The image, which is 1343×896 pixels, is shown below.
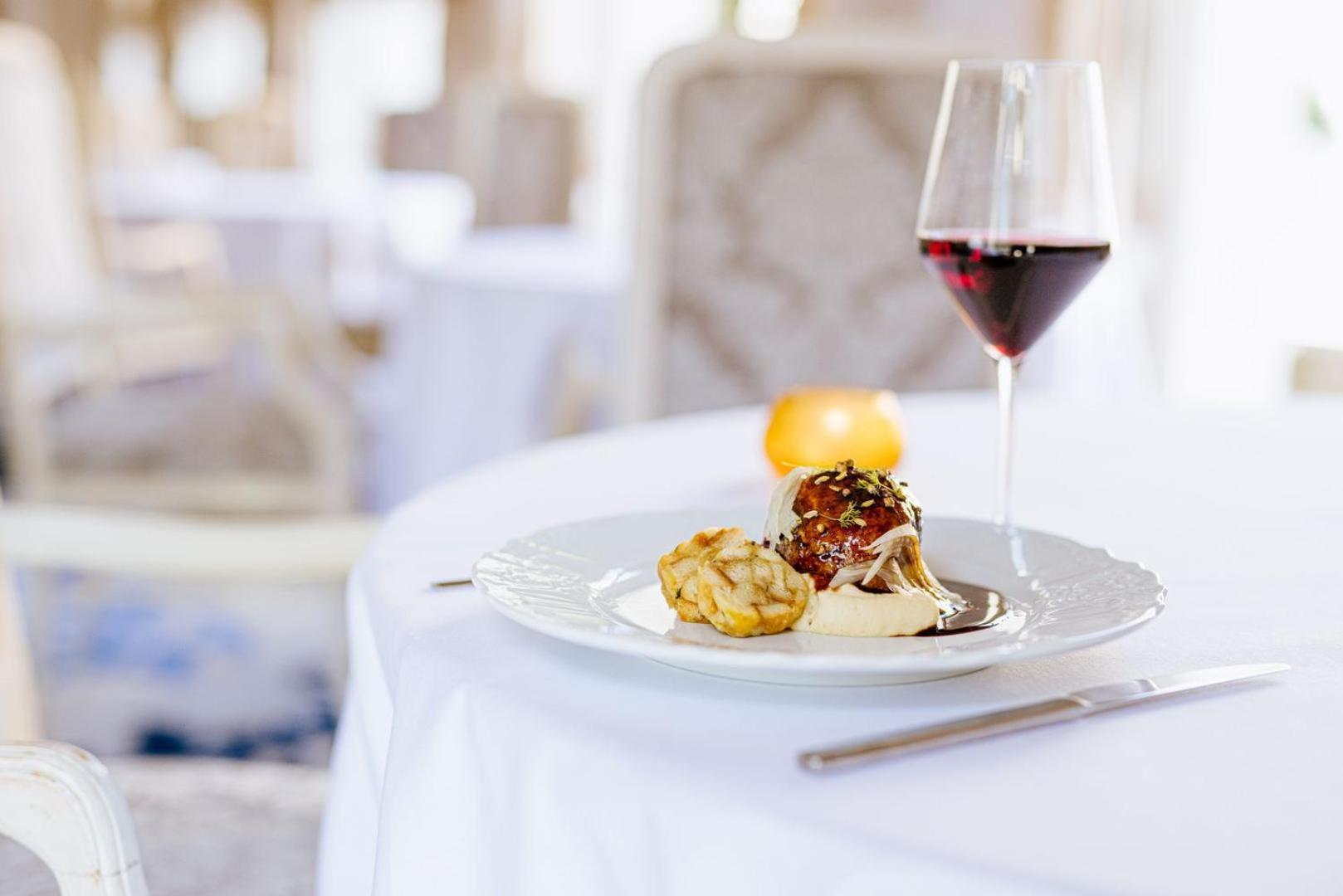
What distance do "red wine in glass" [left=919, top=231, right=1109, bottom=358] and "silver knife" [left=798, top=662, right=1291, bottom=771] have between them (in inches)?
10.5

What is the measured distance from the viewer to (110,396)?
2869 mm

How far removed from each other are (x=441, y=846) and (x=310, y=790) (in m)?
0.73

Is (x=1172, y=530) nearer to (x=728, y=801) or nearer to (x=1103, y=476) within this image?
(x=1103, y=476)

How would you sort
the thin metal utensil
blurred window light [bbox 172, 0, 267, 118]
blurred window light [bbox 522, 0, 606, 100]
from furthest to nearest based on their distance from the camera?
blurred window light [bbox 172, 0, 267, 118] → blurred window light [bbox 522, 0, 606, 100] → the thin metal utensil

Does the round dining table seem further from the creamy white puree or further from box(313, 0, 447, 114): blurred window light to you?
box(313, 0, 447, 114): blurred window light

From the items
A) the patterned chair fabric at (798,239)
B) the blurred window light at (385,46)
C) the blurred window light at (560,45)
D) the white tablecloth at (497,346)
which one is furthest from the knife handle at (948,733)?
the blurred window light at (385,46)

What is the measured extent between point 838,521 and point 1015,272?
0.88 ft

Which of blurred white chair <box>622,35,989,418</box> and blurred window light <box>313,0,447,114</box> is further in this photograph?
blurred window light <box>313,0,447,114</box>

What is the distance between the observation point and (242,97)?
12.9 meters

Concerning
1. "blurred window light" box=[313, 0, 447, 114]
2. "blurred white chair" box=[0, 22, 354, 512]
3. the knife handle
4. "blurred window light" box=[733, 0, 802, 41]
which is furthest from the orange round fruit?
"blurred window light" box=[313, 0, 447, 114]

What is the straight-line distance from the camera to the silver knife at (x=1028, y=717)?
18.2 inches

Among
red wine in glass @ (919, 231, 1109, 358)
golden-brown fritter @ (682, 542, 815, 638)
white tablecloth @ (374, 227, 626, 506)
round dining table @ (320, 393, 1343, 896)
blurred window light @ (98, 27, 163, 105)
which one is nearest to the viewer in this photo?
round dining table @ (320, 393, 1343, 896)

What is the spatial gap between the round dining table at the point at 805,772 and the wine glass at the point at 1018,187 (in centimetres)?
15

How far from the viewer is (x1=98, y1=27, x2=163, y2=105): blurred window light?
13.0 metres
